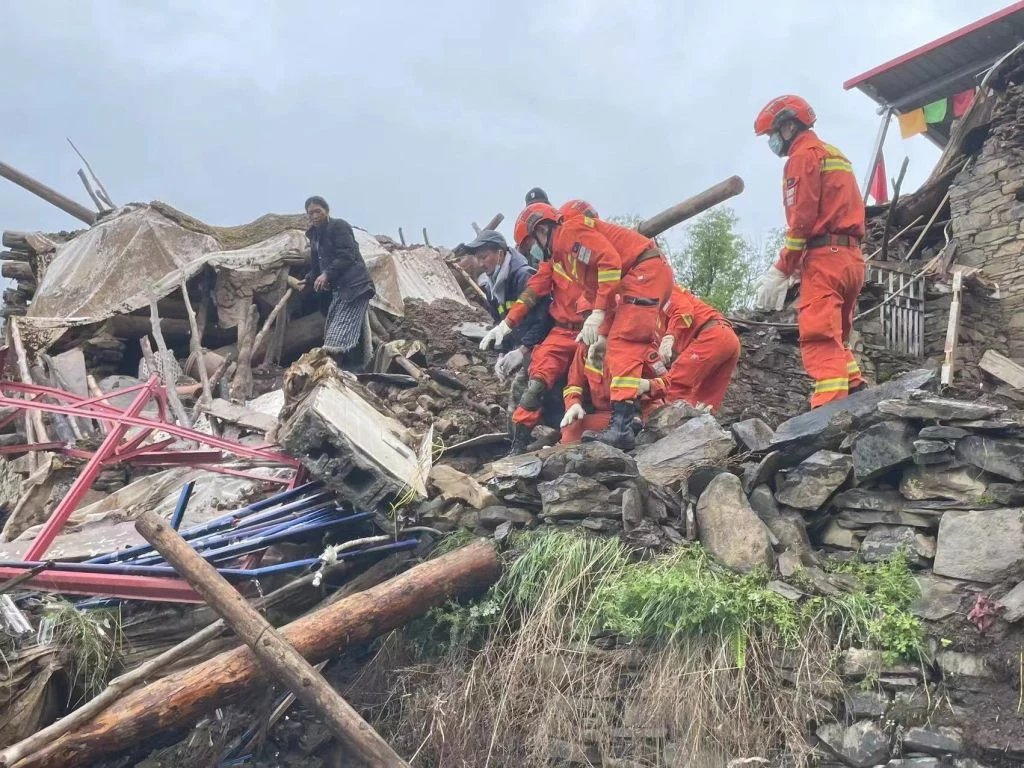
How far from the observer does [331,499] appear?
4.61 m

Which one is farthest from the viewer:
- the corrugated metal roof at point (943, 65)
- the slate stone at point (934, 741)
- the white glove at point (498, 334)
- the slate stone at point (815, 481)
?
the corrugated metal roof at point (943, 65)

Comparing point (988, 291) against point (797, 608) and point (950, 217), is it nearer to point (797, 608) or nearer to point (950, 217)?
point (950, 217)

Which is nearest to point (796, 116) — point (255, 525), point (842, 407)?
point (842, 407)

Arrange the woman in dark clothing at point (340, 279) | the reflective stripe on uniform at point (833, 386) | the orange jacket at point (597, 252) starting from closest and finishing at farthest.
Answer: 1. the reflective stripe on uniform at point (833, 386)
2. the orange jacket at point (597, 252)
3. the woman in dark clothing at point (340, 279)

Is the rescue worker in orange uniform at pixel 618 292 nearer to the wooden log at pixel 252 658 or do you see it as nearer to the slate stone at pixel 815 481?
the slate stone at pixel 815 481

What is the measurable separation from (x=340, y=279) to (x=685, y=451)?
465cm

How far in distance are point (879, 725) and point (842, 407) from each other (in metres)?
1.79

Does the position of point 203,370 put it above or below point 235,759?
above

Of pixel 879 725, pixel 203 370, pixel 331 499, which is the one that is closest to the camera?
pixel 879 725

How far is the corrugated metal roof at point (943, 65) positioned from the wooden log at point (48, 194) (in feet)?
39.1

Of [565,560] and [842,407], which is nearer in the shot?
[565,560]

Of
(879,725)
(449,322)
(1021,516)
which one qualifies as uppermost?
(449,322)

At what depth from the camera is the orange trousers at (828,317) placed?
191 inches

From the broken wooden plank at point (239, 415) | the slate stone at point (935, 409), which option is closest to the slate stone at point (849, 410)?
the slate stone at point (935, 409)
